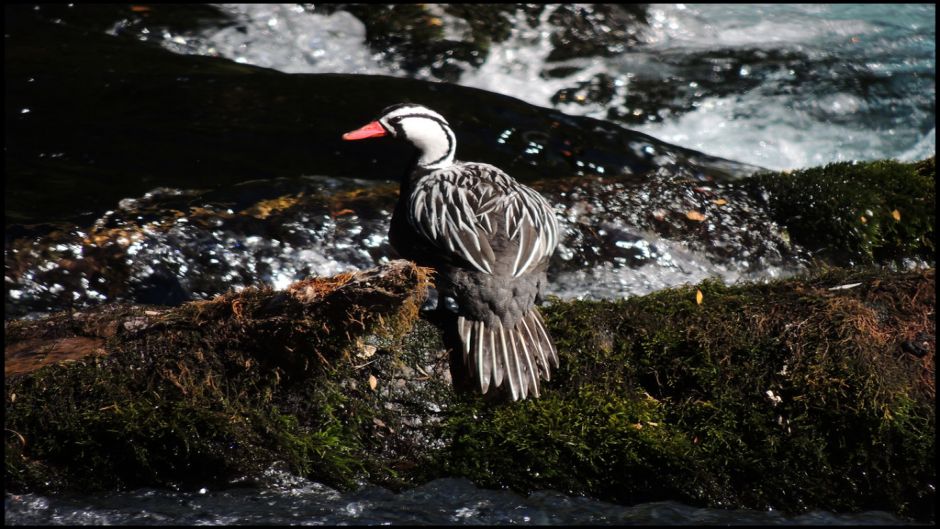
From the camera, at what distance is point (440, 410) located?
445 centimetres

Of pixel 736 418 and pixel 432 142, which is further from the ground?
pixel 432 142

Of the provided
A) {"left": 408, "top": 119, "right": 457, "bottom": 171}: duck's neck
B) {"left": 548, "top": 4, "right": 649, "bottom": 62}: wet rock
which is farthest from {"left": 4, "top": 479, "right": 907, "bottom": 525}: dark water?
{"left": 548, "top": 4, "right": 649, "bottom": 62}: wet rock

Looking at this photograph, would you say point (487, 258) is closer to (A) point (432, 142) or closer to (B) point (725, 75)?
A: (A) point (432, 142)

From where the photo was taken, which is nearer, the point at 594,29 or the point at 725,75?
the point at 725,75

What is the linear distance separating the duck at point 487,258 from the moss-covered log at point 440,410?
174mm

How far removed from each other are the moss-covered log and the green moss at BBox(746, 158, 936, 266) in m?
2.97

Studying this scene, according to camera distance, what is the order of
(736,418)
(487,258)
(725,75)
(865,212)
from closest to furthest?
(736,418) < (487,258) < (865,212) < (725,75)

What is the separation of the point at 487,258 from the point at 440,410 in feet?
3.13

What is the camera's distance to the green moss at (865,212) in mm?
7359

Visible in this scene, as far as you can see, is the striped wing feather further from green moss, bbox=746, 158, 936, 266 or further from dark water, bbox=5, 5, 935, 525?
green moss, bbox=746, 158, 936, 266

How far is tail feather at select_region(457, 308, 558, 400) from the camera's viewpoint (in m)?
4.47

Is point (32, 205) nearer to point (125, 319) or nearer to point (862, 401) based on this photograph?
point (125, 319)

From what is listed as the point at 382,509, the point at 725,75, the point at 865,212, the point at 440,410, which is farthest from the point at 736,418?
the point at 725,75

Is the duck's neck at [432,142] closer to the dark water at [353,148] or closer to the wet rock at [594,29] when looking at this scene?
the dark water at [353,148]
